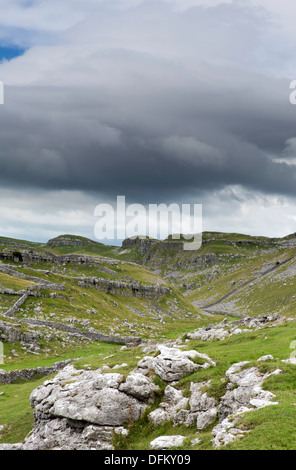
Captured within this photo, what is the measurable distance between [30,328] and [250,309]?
144388mm

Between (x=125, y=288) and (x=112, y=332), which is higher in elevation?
(x=125, y=288)

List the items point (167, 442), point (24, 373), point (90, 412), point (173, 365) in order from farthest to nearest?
point (24, 373) → point (173, 365) → point (90, 412) → point (167, 442)

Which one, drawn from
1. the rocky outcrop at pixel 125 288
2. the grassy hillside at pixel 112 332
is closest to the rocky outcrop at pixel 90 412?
the grassy hillside at pixel 112 332

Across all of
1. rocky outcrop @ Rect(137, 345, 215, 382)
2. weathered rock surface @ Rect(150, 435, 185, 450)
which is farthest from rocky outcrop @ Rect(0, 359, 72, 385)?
weathered rock surface @ Rect(150, 435, 185, 450)

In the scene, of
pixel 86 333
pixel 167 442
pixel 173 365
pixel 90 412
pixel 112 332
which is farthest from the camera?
pixel 112 332

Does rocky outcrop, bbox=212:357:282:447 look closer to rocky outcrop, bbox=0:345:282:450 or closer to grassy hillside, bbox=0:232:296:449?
rocky outcrop, bbox=0:345:282:450

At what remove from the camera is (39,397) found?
33.2m

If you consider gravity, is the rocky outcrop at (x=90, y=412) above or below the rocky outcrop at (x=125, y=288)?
above

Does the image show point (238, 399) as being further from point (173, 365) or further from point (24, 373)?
point (24, 373)

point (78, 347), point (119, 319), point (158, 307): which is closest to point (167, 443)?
point (78, 347)

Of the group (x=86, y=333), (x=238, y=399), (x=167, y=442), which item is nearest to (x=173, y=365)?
(x=238, y=399)

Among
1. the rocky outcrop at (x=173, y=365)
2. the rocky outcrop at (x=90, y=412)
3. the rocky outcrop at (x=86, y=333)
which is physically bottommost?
the rocky outcrop at (x=86, y=333)

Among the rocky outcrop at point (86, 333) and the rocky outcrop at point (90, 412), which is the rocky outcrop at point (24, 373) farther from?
the rocky outcrop at point (90, 412)
